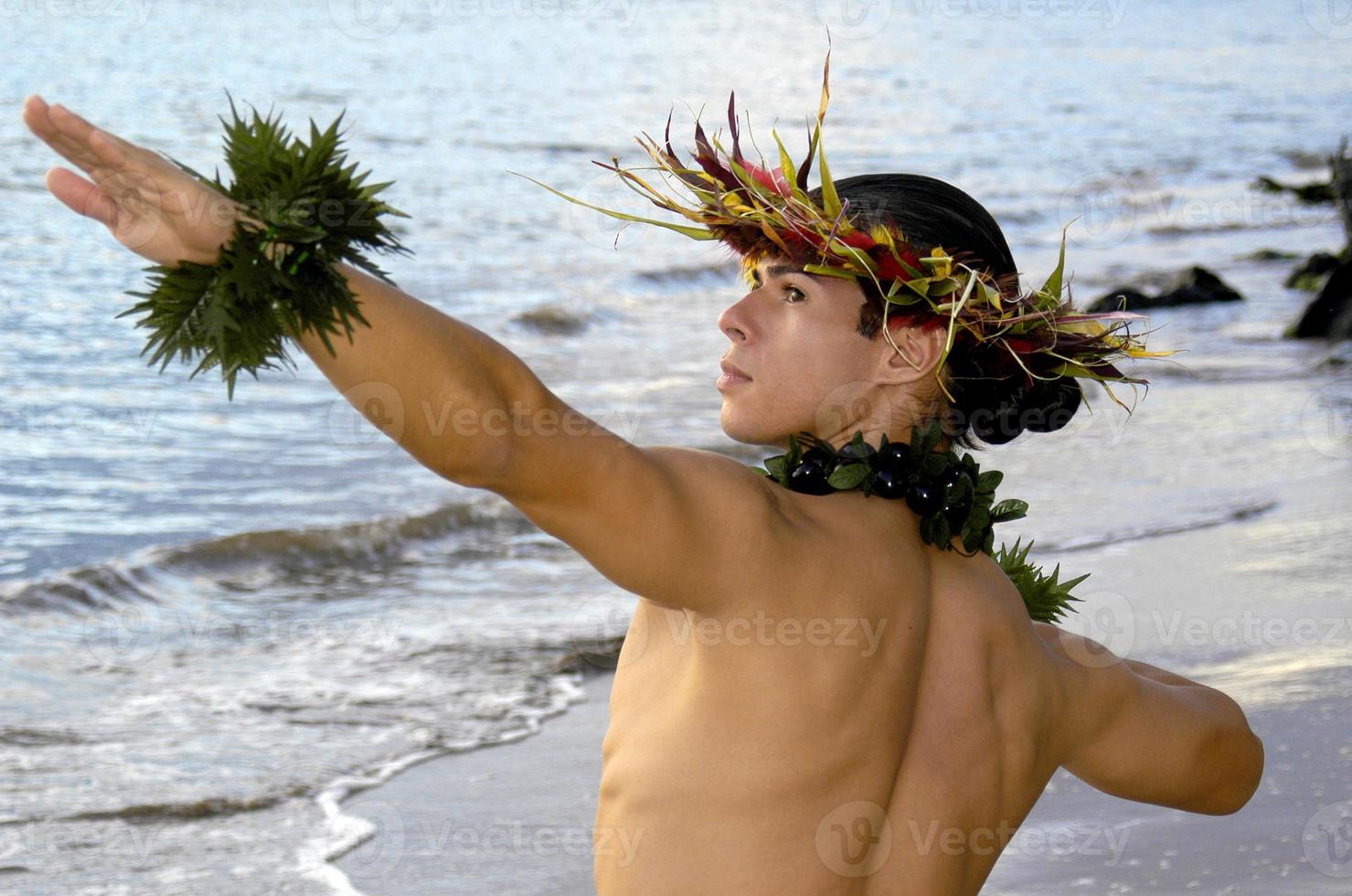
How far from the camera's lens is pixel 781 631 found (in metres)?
1.80

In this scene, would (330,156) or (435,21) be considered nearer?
(330,156)

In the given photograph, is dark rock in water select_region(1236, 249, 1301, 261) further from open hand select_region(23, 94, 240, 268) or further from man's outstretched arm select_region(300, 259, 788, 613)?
open hand select_region(23, 94, 240, 268)

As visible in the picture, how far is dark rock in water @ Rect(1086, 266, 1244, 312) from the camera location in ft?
44.7

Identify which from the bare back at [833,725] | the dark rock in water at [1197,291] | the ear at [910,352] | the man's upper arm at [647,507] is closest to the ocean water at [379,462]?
the dark rock in water at [1197,291]

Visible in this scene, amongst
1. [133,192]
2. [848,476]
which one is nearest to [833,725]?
[848,476]

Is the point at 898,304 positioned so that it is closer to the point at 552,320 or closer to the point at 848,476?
the point at 848,476

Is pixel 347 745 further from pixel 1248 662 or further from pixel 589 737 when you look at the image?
pixel 1248 662

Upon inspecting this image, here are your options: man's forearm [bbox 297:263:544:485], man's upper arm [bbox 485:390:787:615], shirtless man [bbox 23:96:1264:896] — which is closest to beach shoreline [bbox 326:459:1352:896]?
shirtless man [bbox 23:96:1264:896]

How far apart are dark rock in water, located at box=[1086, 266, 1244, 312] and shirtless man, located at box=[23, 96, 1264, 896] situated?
460 inches

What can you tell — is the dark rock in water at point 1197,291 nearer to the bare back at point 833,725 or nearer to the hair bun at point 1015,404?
the hair bun at point 1015,404

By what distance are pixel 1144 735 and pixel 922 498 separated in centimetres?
59

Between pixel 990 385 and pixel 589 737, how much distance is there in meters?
2.96

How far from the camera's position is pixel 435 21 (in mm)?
37281

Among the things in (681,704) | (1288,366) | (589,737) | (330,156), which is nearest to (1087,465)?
(1288,366)
